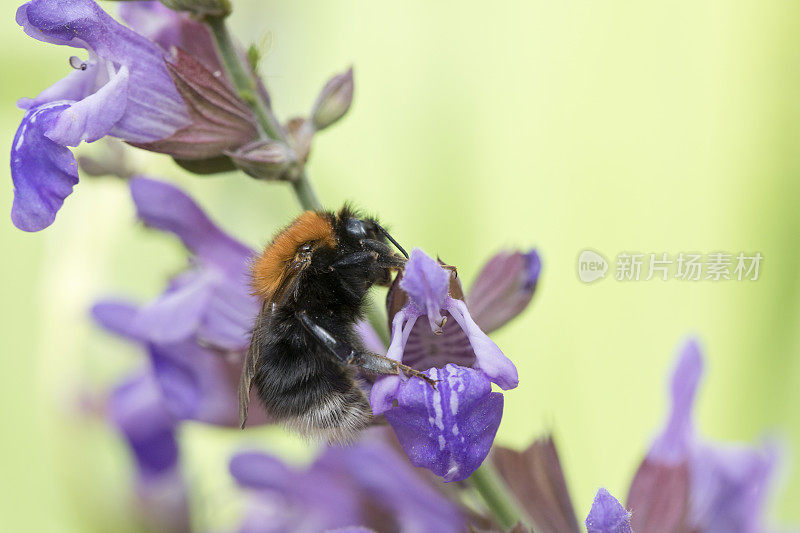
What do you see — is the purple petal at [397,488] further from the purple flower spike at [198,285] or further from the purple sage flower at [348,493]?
the purple flower spike at [198,285]

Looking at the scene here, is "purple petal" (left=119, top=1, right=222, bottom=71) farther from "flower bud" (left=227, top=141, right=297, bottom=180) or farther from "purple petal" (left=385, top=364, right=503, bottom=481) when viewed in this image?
"purple petal" (left=385, top=364, right=503, bottom=481)

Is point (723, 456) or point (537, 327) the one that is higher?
point (723, 456)

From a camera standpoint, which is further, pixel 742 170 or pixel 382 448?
pixel 742 170

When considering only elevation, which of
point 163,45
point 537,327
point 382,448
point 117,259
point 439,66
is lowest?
point 117,259

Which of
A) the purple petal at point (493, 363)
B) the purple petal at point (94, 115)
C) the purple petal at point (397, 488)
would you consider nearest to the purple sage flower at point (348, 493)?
the purple petal at point (397, 488)

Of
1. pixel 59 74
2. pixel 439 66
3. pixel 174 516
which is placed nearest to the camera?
pixel 174 516

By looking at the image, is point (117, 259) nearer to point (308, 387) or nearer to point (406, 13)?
point (406, 13)

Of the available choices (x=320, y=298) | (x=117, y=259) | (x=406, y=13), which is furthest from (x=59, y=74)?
(x=320, y=298)
